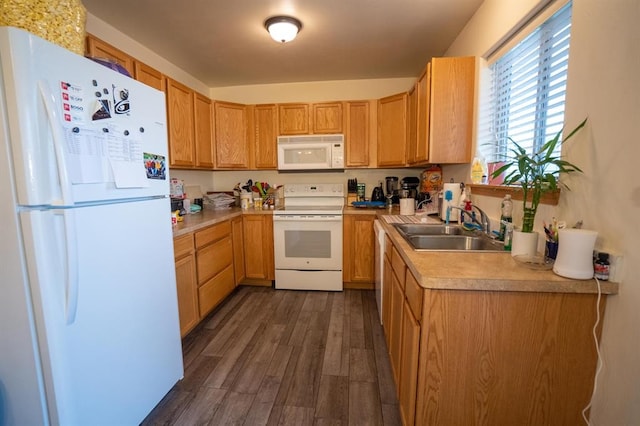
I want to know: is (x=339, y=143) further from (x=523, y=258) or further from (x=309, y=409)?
(x=309, y=409)

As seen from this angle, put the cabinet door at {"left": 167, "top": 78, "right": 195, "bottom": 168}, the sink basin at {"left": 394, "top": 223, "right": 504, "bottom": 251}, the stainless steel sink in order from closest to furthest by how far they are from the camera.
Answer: the sink basin at {"left": 394, "top": 223, "right": 504, "bottom": 251}, the stainless steel sink, the cabinet door at {"left": 167, "top": 78, "right": 195, "bottom": 168}

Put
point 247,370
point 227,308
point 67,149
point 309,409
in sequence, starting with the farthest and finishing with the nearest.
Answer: point 227,308, point 247,370, point 309,409, point 67,149

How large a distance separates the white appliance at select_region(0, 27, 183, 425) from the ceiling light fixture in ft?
3.90

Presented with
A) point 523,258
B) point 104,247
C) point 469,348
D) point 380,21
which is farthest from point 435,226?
point 104,247

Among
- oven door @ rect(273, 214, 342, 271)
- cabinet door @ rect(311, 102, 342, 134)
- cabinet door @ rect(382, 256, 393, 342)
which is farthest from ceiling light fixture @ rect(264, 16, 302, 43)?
cabinet door @ rect(382, 256, 393, 342)

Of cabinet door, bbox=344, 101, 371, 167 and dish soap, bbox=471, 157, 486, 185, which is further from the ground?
cabinet door, bbox=344, 101, 371, 167

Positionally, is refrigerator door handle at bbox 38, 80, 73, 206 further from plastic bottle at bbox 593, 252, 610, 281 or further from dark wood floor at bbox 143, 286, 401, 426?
plastic bottle at bbox 593, 252, 610, 281

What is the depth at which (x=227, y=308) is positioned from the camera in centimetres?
263

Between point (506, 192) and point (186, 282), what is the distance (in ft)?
7.24

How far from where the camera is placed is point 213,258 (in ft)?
8.00

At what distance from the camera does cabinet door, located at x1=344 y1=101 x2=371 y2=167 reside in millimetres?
3131

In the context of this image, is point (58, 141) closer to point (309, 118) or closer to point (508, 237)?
point (508, 237)

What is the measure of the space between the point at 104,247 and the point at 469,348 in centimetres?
147

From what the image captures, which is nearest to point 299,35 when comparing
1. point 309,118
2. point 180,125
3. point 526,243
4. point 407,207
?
point 309,118
